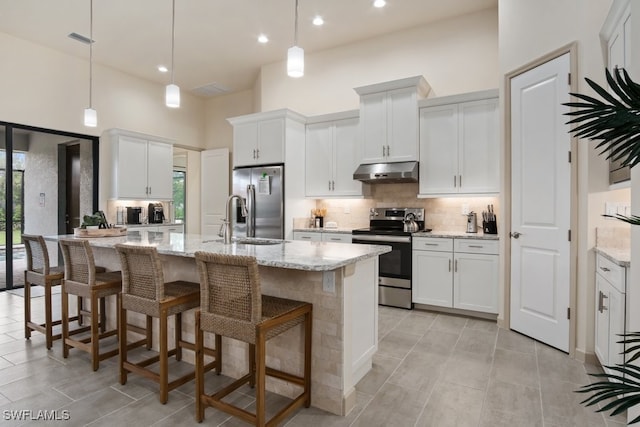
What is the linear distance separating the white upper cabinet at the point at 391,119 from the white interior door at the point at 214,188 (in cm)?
334

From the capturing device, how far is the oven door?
429 centimetres

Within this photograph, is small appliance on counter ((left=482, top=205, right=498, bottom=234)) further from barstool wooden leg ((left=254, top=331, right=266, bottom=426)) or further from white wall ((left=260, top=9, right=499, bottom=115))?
barstool wooden leg ((left=254, top=331, right=266, bottom=426))

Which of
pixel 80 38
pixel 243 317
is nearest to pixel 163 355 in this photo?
pixel 243 317

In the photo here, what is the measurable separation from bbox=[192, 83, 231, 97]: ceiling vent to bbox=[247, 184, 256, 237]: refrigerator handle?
2.75 metres

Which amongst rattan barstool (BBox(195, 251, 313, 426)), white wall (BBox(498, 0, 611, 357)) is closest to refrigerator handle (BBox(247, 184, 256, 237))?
rattan barstool (BBox(195, 251, 313, 426))

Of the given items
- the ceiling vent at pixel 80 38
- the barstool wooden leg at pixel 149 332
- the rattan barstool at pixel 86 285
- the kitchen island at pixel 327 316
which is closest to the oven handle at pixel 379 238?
the kitchen island at pixel 327 316

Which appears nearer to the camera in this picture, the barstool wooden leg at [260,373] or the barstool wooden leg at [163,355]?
the barstool wooden leg at [260,373]

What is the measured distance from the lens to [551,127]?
3129mm

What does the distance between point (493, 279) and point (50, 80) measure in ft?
21.9

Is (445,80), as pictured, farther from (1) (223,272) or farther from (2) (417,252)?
(1) (223,272)

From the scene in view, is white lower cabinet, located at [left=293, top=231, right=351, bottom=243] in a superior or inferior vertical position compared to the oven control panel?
inferior

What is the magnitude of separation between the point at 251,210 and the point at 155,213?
2.32 m

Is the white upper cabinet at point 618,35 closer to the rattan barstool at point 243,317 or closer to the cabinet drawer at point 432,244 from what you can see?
the cabinet drawer at point 432,244

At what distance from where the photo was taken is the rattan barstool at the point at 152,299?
223 centimetres
